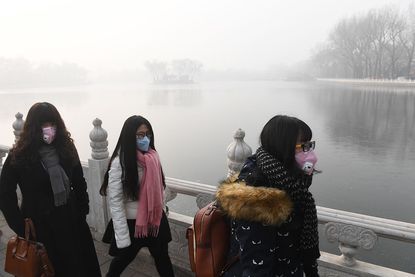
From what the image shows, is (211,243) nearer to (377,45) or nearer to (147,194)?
(147,194)

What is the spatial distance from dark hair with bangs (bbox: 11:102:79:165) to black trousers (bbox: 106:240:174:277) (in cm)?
67

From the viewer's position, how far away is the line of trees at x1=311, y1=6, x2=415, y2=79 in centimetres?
5438

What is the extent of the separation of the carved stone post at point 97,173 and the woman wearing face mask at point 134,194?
2.90ft

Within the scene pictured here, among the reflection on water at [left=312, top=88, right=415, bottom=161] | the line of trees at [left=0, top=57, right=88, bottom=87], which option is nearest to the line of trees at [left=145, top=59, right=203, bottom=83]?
the line of trees at [left=0, top=57, right=88, bottom=87]

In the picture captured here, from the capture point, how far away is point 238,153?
2.45 m

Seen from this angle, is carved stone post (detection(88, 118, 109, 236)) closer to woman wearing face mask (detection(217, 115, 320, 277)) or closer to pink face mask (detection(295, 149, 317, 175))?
woman wearing face mask (detection(217, 115, 320, 277))

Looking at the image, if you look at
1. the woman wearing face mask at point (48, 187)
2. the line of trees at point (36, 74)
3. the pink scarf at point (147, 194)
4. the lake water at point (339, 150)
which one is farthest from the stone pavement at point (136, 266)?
the line of trees at point (36, 74)

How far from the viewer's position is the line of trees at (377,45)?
2141 inches

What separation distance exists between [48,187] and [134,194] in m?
0.51

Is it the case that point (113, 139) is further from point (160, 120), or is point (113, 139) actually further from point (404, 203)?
point (404, 203)

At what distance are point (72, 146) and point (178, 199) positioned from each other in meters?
4.66

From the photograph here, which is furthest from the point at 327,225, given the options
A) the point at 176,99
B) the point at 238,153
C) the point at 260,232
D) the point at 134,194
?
the point at 176,99

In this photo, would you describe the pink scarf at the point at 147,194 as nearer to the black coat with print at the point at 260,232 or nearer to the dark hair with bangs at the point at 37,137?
the dark hair with bangs at the point at 37,137

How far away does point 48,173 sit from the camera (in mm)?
2092
